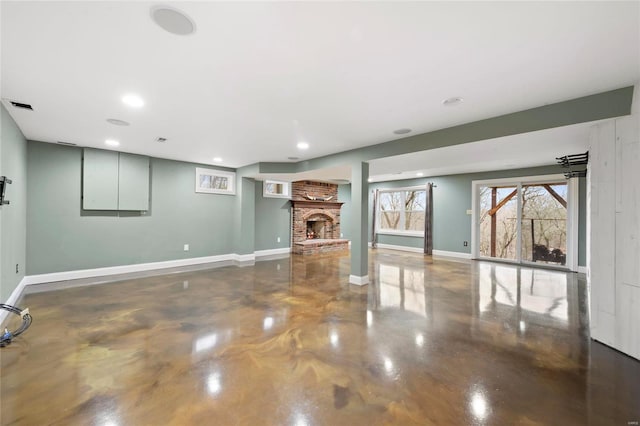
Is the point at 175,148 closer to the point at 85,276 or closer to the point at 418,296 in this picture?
the point at 85,276

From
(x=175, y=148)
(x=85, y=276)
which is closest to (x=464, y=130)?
(x=175, y=148)

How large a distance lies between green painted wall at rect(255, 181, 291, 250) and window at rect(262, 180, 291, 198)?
12 cm

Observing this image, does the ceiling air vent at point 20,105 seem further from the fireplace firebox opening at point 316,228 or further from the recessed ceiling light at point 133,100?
the fireplace firebox opening at point 316,228

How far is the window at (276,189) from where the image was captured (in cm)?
802

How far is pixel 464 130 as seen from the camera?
356cm

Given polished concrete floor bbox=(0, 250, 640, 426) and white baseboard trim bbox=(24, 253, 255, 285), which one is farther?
white baseboard trim bbox=(24, 253, 255, 285)

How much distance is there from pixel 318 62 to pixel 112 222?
558 cm

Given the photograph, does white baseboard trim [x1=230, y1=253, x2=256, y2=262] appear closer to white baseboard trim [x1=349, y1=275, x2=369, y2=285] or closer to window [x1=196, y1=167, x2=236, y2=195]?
window [x1=196, y1=167, x2=236, y2=195]

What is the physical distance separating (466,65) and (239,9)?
1790mm

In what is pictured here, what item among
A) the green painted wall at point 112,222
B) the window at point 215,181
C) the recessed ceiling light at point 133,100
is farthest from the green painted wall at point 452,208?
the recessed ceiling light at point 133,100

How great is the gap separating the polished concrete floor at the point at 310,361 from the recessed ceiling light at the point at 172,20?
2516 millimetres

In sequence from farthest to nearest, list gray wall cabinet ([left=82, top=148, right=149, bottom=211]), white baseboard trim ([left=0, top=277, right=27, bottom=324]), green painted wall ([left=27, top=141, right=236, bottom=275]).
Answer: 1. gray wall cabinet ([left=82, top=148, right=149, bottom=211])
2. green painted wall ([left=27, top=141, right=236, bottom=275])
3. white baseboard trim ([left=0, top=277, right=27, bottom=324])

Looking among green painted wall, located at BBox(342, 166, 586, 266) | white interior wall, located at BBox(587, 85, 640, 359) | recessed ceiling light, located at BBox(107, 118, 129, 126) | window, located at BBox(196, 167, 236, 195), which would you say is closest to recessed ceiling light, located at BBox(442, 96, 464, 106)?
white interior wall, located at BBox(587, 85, 640, 359)

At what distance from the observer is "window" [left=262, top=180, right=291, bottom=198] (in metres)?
8.02
